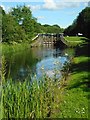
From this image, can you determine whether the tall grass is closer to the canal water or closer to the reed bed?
the reed bed

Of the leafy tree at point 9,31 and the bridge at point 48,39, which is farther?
the bridge at point 48,39

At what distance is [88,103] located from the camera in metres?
10.2

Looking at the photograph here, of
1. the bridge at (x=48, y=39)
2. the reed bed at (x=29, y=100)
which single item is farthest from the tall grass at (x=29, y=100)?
the bridge at (x=48, y=39)

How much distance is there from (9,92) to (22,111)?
0.75 metres

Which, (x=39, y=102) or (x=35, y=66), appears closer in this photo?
(x=39, y=102)

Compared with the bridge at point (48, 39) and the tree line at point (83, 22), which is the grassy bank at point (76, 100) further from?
the bridge at point (48, 39)

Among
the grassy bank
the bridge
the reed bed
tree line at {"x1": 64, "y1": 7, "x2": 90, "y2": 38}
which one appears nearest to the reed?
the reed bed

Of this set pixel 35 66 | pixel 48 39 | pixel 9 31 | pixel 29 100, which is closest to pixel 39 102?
pixel 29 100

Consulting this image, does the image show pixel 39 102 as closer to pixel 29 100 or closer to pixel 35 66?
pixel 29 100

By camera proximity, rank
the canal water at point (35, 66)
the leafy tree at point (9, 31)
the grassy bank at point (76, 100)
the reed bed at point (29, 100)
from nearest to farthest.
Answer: the reed bed at point (29, 100), the grassy bank at point (76, 100), the canal water at point (35, 66), the leafy tree at point (9, 31)

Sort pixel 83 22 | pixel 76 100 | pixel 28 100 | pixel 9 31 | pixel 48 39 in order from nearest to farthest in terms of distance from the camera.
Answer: pixel 28 100
pixel 76 100
pixel 9 31
pixel 83 22
pixel 48 39

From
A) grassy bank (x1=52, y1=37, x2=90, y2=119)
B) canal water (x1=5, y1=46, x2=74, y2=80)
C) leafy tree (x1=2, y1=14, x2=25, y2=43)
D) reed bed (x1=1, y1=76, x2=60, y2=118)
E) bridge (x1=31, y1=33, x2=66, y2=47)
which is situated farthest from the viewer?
bridge (x1=31, y1=33, x2=66, y2=47)

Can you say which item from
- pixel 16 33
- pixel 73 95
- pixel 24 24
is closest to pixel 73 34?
pixel 24 24

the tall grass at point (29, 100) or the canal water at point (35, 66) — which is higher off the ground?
the tall grass at point (29, 100)
